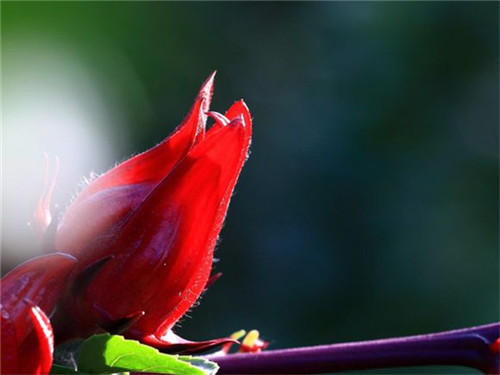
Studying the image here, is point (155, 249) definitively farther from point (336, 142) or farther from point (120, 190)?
point (336, 142)

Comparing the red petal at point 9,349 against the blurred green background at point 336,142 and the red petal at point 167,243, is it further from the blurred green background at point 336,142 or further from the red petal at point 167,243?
the blurred green background at point 336,142

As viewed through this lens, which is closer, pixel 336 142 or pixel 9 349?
pixel 9 349

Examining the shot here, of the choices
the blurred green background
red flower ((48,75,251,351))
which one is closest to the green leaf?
red flower ((48,75,251,351))

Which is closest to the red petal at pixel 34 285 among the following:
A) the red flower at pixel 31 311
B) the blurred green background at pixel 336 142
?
the red flower at pixel 31 311

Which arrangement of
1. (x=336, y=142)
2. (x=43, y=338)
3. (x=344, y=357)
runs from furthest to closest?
1. (x=336, y=142)
2. (x=344, y=357)
3. (x=43, y=338)

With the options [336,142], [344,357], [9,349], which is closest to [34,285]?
[9,349]

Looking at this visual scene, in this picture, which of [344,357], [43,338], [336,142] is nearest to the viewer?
[43,338]
